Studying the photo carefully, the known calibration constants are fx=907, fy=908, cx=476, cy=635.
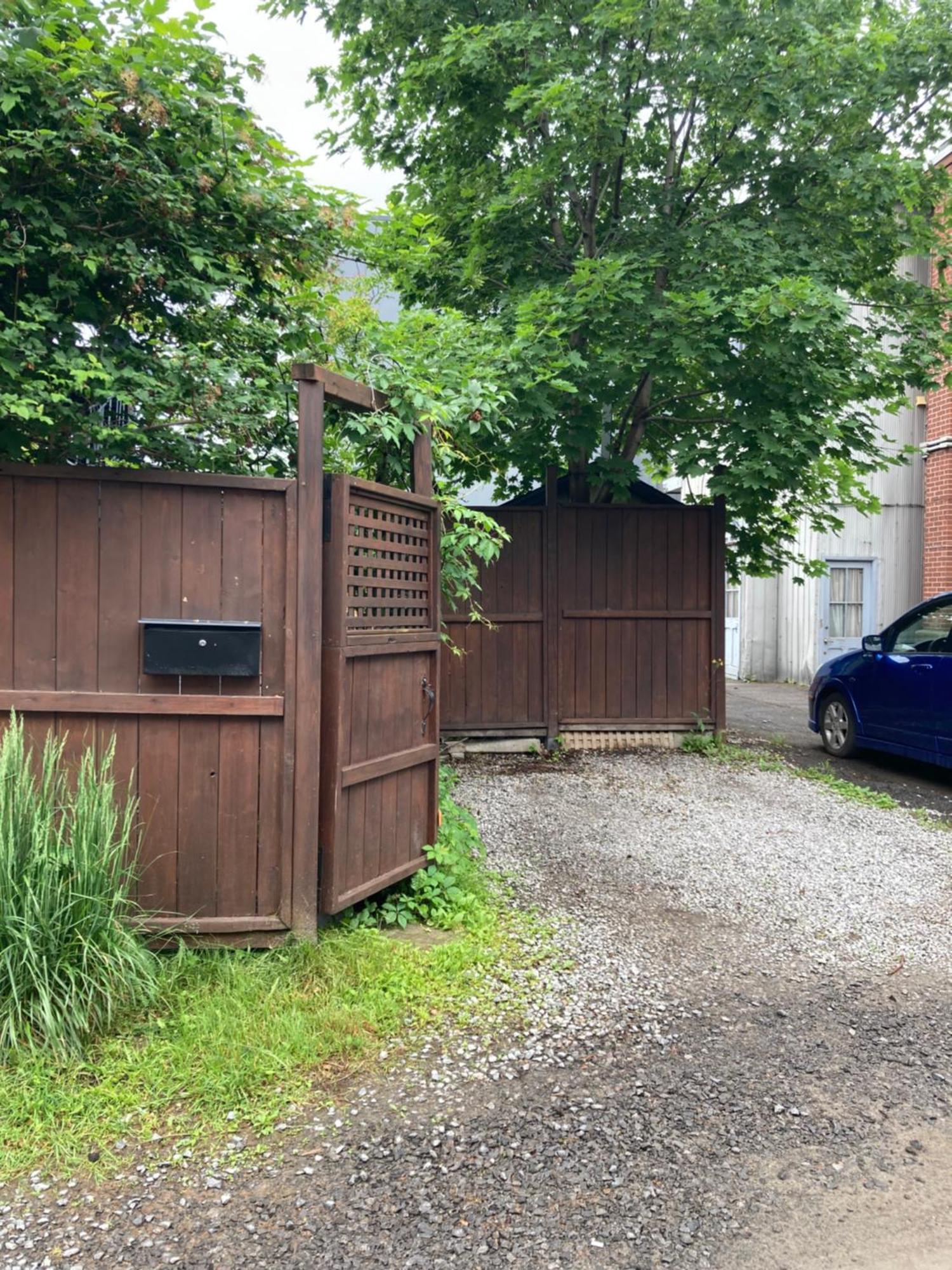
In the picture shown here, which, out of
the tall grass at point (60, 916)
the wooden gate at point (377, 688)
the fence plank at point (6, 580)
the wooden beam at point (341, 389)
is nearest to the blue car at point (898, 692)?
the wooden gate at point (377, 688)

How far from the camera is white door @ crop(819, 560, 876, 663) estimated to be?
1523 centimetres

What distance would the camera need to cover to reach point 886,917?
4.45m

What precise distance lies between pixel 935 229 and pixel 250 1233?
9697 millimetres

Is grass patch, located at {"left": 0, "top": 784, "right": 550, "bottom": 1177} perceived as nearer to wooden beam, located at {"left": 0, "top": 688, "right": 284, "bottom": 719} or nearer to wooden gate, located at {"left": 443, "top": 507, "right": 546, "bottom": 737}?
wooden beam, located at {"left": 0, "top": 688, "right": 284, "bottom": 719}

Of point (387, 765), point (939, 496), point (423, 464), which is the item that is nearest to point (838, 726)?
point (423, 464)

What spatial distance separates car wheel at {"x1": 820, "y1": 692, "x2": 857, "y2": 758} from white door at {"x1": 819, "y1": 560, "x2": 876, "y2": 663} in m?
6.89

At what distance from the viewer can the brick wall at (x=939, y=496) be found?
41.9ft

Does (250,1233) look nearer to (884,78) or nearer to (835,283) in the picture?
(835,283)

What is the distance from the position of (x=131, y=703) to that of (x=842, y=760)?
7.10 m

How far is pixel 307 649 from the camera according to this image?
136 inches

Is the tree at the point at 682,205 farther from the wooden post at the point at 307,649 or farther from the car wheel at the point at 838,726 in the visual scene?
the wooden post at the point at 307,649

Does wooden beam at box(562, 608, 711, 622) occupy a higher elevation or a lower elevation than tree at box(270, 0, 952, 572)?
lower

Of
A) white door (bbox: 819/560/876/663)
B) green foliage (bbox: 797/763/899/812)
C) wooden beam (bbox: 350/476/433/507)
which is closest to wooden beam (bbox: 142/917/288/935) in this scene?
wooden beam (bbox: 350/476/433/507)

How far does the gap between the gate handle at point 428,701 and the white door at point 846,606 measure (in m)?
12.5
